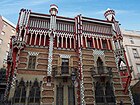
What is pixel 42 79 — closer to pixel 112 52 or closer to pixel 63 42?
pixel 63 42

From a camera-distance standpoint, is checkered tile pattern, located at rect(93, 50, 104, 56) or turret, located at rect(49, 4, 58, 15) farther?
turret, located at rect(49, 4, 58, 15)

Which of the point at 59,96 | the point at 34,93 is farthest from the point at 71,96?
the point at 34,93

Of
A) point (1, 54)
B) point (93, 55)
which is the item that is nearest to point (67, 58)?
point (93, 55)

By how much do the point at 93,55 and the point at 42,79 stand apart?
695cm

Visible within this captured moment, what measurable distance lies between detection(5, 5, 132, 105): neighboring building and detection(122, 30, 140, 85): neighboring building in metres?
6.52

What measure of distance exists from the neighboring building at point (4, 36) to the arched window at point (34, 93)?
16.1 metres

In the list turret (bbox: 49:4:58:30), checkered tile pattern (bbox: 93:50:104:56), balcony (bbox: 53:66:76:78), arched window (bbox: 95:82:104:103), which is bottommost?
arched window (bbox: 95:82:104:103)

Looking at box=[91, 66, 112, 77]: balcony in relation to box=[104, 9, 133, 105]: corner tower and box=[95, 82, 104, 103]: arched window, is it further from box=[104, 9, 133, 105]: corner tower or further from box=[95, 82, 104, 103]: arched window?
box=[104, 9, 133, 105]: corner tower

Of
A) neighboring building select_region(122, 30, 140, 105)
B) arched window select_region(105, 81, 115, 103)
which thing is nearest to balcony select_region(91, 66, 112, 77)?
arched window select_region(105, 81, 115, 103)

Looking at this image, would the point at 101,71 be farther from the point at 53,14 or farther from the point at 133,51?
the point at 133,51

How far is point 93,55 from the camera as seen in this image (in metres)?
18.0

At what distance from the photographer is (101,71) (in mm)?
16469

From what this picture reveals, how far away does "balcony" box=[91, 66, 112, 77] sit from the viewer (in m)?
15.8

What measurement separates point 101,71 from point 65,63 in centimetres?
428
